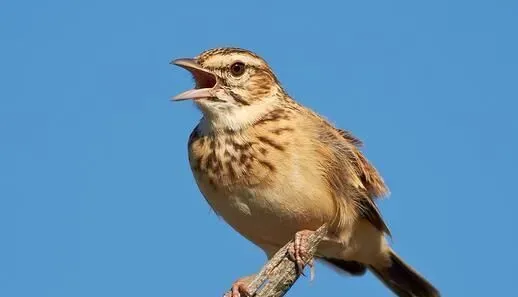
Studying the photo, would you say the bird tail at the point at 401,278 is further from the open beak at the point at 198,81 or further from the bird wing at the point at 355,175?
the open beak at the point at 198,81

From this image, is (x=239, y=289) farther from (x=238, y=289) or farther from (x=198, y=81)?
(x=198, y=81)

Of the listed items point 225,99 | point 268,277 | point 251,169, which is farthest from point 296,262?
A: point 225,99

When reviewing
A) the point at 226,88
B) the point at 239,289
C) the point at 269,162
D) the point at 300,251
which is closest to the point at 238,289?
the point at 239,289

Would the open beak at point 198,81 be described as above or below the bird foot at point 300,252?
above

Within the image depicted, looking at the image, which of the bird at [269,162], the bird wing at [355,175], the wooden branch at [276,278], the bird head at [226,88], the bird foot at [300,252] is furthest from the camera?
the bird wing at [355,175]

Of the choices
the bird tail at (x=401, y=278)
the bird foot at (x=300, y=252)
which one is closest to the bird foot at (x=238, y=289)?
the bird foot at (x=300, y=252)

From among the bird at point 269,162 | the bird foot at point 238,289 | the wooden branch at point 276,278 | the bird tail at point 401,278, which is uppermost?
the bird tail at point 401,278

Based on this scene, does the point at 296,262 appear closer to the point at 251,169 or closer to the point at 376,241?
the point at 251,169
